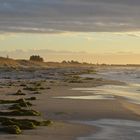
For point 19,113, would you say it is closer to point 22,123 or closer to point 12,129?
point 22,123

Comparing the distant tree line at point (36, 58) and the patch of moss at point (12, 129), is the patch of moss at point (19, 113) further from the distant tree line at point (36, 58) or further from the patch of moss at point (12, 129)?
the distant tree line at point (36, 58)

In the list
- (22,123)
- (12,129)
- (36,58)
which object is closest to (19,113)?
(22,123)

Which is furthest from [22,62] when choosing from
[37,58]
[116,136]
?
[116,136]

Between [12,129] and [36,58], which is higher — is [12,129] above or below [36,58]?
below

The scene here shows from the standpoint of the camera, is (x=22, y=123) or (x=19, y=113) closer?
(x=22, y=123)

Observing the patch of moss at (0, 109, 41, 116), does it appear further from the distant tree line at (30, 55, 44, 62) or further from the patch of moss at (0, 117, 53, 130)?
the distant tree line at (30, 55, 44, 62)

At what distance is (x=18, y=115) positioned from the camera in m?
15.8

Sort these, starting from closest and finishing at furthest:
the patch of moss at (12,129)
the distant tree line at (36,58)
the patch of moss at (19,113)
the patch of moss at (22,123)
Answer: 1. the patch of moss at (12,129)
2. the patch of moss at (22,123)
3. the patch of moss at (19,113)
4. the distant tree line at (36,58)

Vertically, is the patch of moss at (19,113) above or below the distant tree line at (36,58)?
below

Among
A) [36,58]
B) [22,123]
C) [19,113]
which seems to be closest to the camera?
[22,123]

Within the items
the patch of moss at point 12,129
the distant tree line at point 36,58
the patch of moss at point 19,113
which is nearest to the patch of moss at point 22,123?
the patch of moss at point 12,129

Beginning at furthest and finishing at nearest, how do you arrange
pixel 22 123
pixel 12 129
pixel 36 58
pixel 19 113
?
pixel 36 58
pixel 19 113
pixel 22 123
pixel 12 129

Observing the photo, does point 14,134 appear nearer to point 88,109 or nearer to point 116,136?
point 116,136

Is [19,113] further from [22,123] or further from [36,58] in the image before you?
[36,58]
